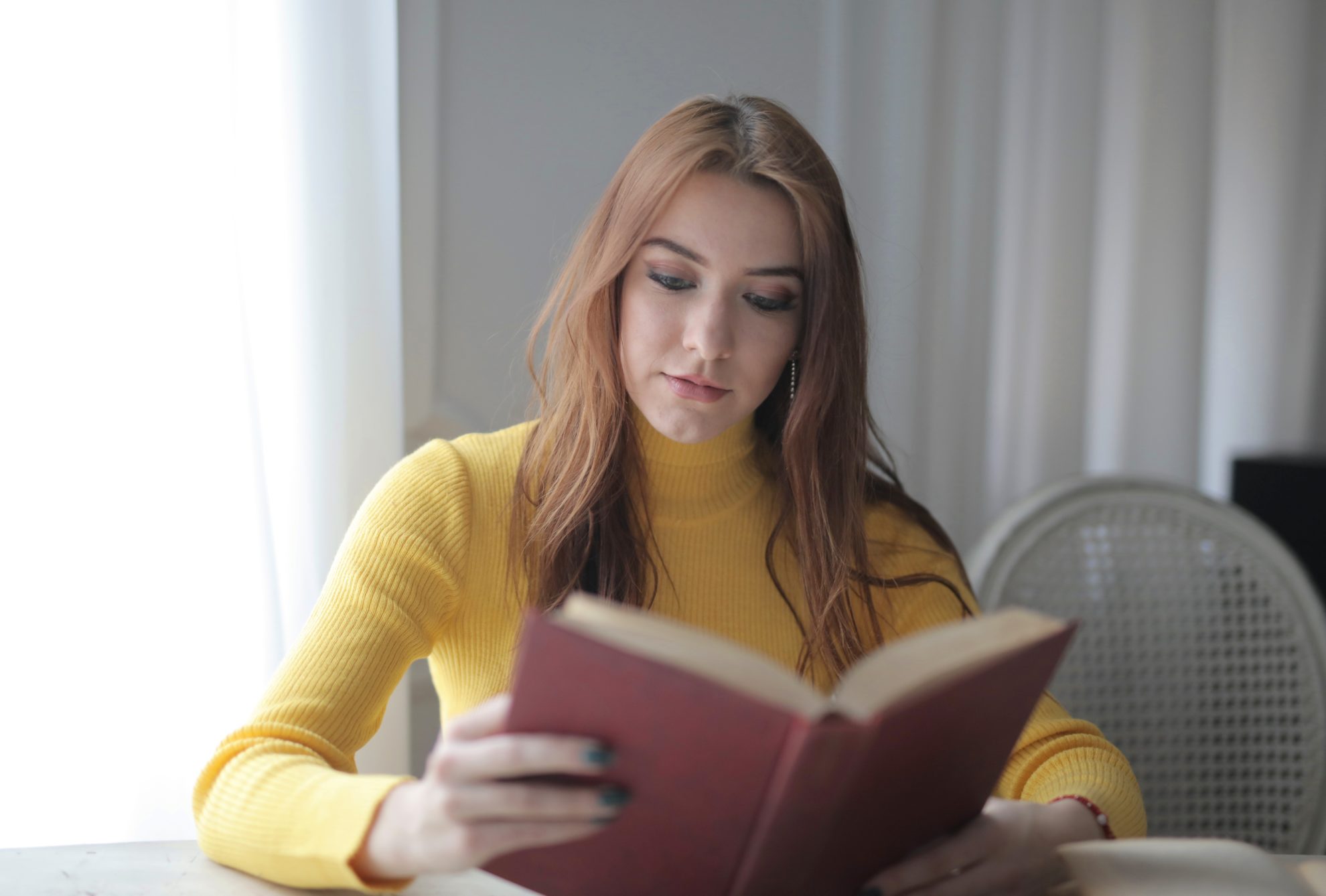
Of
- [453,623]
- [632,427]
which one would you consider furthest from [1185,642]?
[453,623]

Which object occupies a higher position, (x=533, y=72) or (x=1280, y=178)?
(x=533, y=72)

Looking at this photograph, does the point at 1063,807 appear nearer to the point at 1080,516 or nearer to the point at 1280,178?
the point at 1080,516

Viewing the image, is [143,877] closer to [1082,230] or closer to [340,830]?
[340,830]

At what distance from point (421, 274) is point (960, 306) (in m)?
0.93

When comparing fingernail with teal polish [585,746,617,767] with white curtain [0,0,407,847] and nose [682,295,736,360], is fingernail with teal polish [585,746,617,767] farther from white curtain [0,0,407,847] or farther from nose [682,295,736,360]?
white curtain [0,0,407,847]

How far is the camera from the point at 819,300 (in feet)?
3.75

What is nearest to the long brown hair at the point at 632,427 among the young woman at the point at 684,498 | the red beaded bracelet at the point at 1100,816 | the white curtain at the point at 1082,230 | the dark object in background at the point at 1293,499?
the young woman at the point at 684,498

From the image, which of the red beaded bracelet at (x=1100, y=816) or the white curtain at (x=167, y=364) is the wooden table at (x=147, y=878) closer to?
the red beaded bracelet at (x=1100, y=816)

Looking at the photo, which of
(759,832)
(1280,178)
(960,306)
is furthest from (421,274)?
(1280,178)

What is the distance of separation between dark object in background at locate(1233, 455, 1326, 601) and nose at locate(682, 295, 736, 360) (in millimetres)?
1263

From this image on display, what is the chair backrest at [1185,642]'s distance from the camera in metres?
1.66

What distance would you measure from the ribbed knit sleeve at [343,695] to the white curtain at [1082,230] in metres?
0.99

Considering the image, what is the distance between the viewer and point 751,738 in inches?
22.5

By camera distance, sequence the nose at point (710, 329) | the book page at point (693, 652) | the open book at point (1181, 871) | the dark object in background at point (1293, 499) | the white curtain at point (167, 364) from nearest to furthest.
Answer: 1. the book page at point (693, 652)
2. the open book at point (1181, 871)
3. the nose at point (710, 329)
4. the white curtain at point (167, 364)
5. the dark object in background at point (1293, 499)
